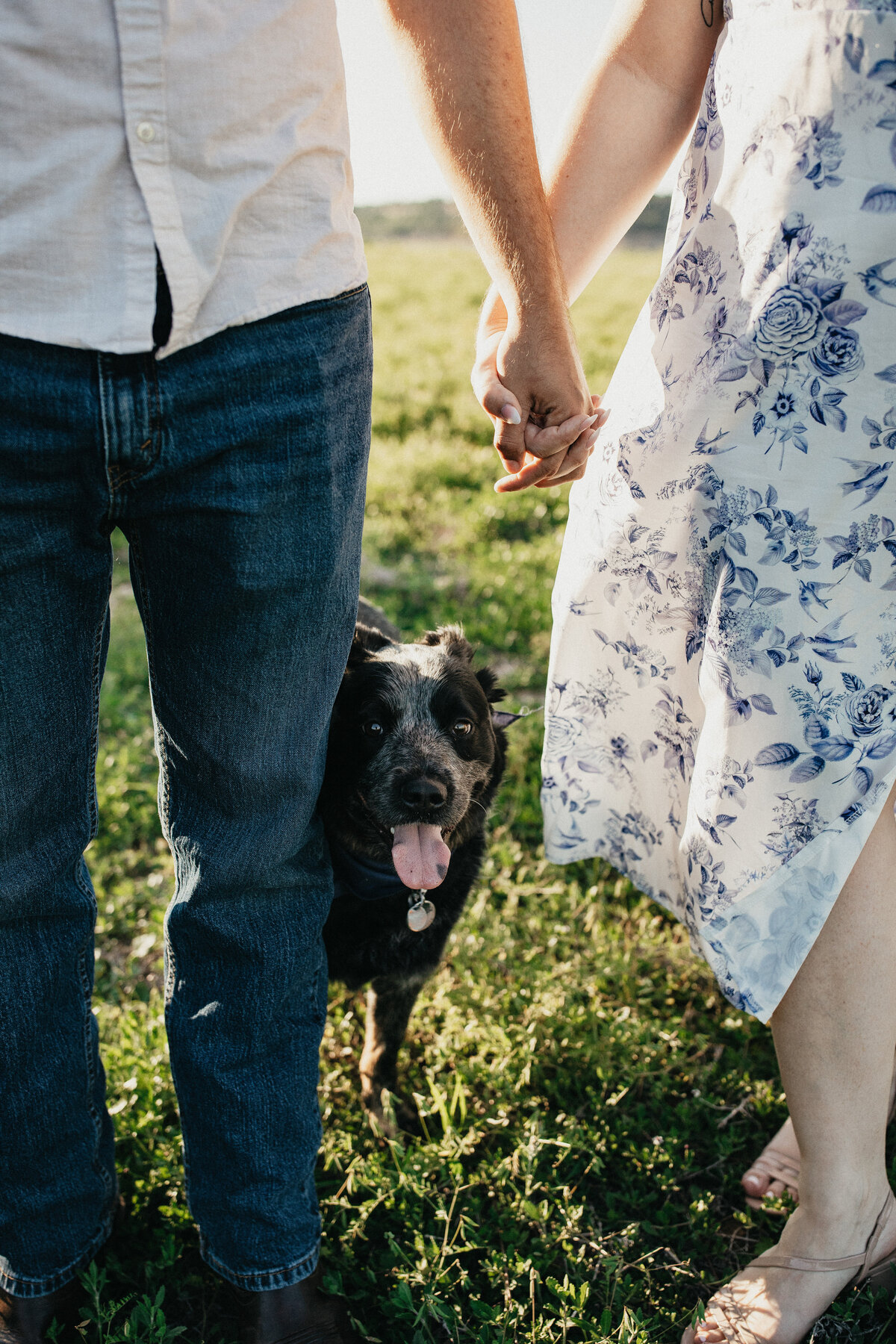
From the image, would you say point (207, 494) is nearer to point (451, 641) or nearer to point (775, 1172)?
point (451, 641)

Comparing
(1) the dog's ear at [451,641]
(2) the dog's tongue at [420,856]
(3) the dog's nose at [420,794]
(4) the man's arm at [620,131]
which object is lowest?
(2) the dog's tongue at [420,856]

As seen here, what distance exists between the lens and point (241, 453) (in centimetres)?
121

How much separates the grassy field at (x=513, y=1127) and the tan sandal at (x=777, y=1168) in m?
0.04

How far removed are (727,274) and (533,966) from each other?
1821 mm

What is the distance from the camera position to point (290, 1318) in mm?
1595

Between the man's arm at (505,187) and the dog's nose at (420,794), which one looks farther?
the dog's nose at (420,794)

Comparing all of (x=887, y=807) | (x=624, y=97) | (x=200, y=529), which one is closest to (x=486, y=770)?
(x=887, y=807)

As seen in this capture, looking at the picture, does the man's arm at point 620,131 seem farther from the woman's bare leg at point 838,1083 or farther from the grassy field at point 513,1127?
the grassy field at point 513,1127

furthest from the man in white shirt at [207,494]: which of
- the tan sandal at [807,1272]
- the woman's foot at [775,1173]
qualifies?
the woman's foot at [775,1173]

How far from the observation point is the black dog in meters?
2.04

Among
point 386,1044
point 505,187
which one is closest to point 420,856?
point 386,1044

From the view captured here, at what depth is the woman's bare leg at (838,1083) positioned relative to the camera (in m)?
1.60

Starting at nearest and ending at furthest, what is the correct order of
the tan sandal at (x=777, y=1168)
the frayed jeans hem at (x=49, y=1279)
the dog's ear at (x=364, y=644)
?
→ 1. the frayed jeans hem at (x=49, y=1279)
2. the tan sandal at (x=777, y=1168)
3. the dog's ear at (x=364, y=644)

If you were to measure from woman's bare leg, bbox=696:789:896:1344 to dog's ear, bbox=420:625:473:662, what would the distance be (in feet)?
4.06
